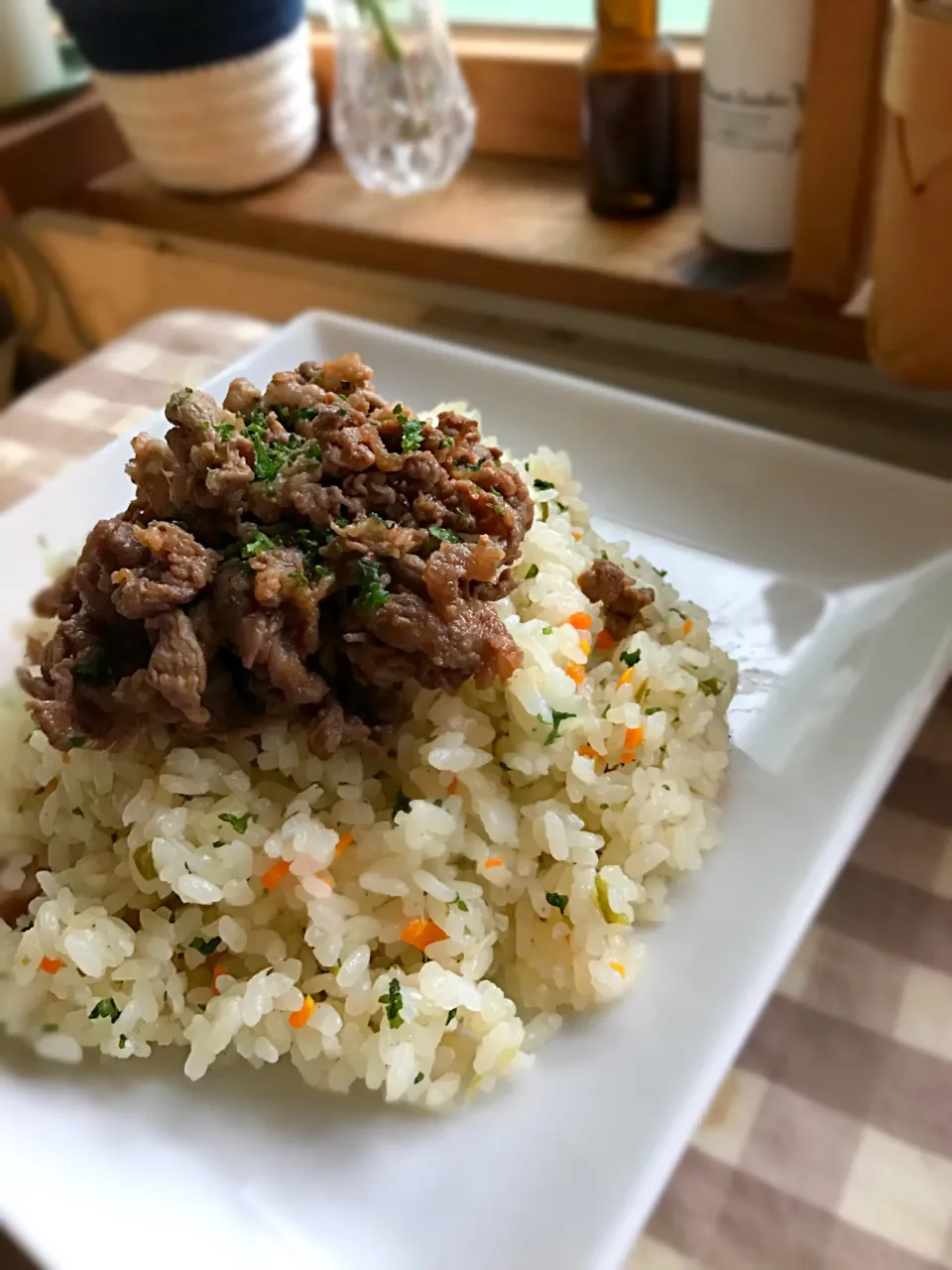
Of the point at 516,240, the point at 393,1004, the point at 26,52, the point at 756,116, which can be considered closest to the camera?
the point at 393,1004

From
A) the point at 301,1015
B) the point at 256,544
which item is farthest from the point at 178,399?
the point at 301,1015

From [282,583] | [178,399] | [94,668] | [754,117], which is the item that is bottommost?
[94,668]

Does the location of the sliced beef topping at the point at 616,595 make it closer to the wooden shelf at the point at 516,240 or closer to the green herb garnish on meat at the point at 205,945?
the green herb garnish on meat at the point at 205,945

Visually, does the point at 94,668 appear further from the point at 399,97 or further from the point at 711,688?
the point at 399,97

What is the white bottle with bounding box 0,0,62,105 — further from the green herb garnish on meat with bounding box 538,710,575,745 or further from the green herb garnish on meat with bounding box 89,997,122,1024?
the green herb garnish on meat with bounding box 89,997,122,1024

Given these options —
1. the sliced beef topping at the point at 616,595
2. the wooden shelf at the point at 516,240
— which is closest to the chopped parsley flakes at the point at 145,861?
the sliced beef topping at the point at 616,595

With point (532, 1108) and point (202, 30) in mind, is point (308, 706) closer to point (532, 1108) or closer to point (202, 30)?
point (532, 1108)

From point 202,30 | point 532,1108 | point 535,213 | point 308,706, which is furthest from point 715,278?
point 532,1108

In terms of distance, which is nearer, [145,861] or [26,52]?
[145,861]
